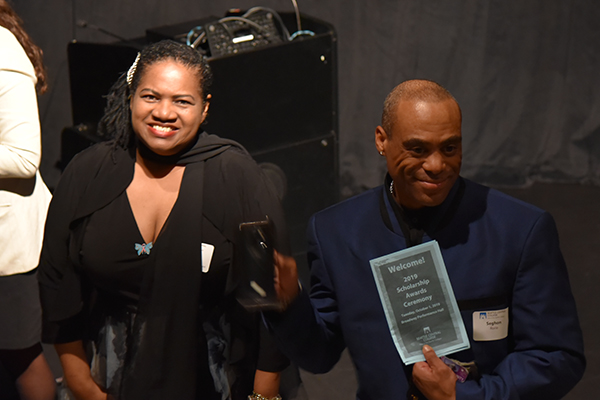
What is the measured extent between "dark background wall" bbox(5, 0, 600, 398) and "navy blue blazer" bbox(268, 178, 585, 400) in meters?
3.49

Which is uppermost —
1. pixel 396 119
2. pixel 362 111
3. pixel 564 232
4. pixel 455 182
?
pixel 396 119

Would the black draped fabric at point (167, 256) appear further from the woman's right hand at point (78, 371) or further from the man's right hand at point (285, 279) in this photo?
the man's right hand at point (285, 279)

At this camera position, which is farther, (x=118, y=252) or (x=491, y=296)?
(x=118, y=252)

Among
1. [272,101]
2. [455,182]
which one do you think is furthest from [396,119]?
[272,101]

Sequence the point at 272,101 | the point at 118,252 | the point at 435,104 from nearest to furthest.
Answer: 1. the point at 435,104
2. the point at 118,252
3. the point at 272,101

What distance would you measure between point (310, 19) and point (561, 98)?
90.2 inches

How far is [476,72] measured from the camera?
538cm

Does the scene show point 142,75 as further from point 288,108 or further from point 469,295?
point 288,108

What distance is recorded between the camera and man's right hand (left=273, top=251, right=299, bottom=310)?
1.63m

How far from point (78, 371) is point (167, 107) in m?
0.83

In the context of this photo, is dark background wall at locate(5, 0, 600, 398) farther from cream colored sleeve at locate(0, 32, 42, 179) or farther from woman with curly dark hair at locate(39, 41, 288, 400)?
woman with curly dark hair at locate(39, 41, 288, 400)

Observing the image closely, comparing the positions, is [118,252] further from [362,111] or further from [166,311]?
[362,111]

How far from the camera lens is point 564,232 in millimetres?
4773

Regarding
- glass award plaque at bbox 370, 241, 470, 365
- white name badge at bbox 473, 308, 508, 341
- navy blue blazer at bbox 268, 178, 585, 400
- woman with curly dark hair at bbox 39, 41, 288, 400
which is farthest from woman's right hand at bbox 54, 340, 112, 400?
white name badge at bbox 473, 308, 508, 341
